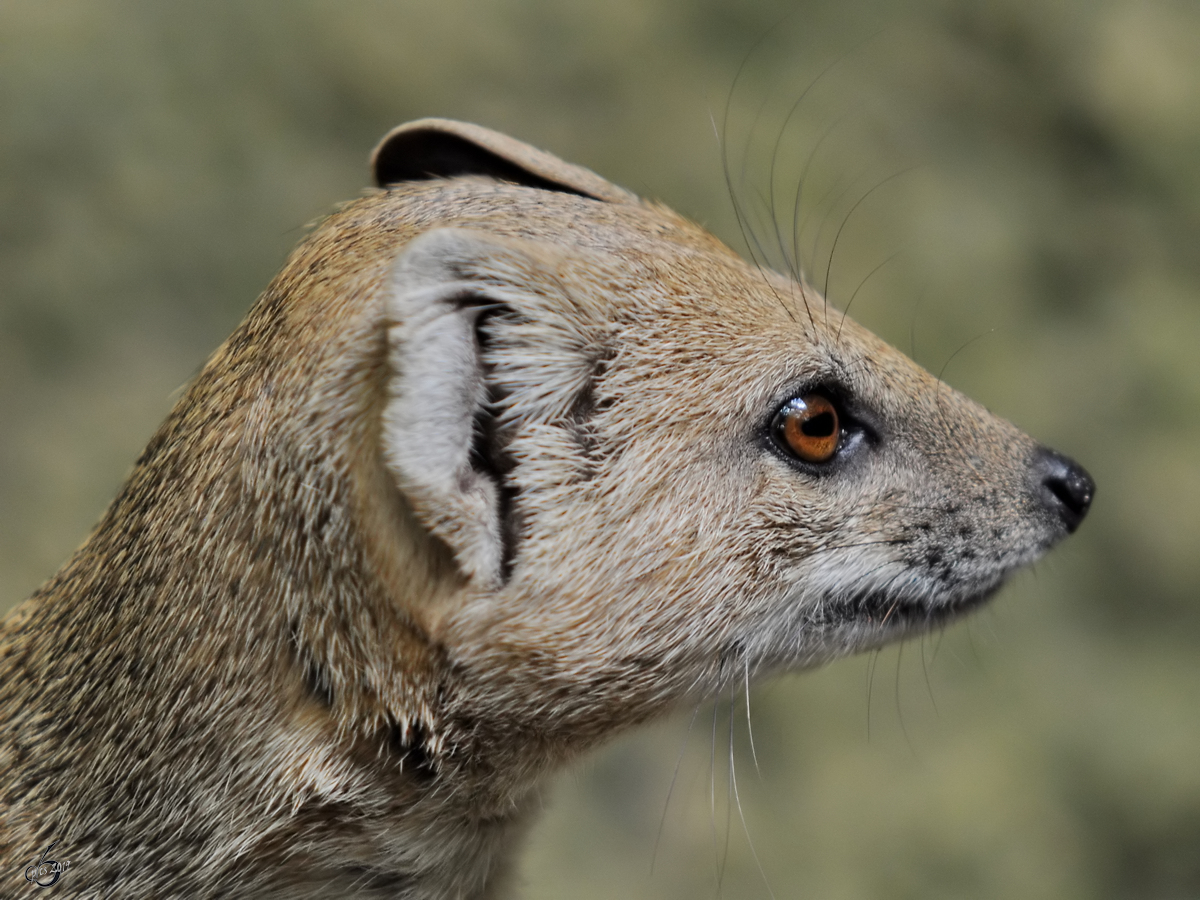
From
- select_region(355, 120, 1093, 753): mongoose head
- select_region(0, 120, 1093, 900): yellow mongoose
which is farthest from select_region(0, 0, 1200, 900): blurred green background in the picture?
select_region(0, 120, 1093, 900): yellow mongoose

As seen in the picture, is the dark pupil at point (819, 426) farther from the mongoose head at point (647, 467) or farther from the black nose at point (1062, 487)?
the black nose at point (1062, 487)

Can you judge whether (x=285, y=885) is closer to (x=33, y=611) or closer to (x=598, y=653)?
(x=598, y=653)

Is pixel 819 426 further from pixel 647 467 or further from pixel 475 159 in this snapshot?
pixel 475 159

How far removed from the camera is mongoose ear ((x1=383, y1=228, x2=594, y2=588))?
147cm

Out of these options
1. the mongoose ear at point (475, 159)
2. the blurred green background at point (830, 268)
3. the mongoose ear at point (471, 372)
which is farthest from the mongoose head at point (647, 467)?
the blurred green background at point (830, 268)

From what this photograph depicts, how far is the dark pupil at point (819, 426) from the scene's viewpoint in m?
1.80

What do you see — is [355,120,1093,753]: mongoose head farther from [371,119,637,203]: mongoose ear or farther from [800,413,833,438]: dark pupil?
[371,119,637,203]: mongoose ear

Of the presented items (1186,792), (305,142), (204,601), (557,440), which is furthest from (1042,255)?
(204,601)

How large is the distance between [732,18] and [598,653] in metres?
3.41

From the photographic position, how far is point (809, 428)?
181cm

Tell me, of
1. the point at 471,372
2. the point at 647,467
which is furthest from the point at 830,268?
the point at 471,372

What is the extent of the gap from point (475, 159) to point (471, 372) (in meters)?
0.74

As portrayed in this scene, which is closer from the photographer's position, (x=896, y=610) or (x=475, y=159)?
(x=896, y=610)

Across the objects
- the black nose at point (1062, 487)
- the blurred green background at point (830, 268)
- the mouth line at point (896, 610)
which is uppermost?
the black nose at point (1062, 487)
